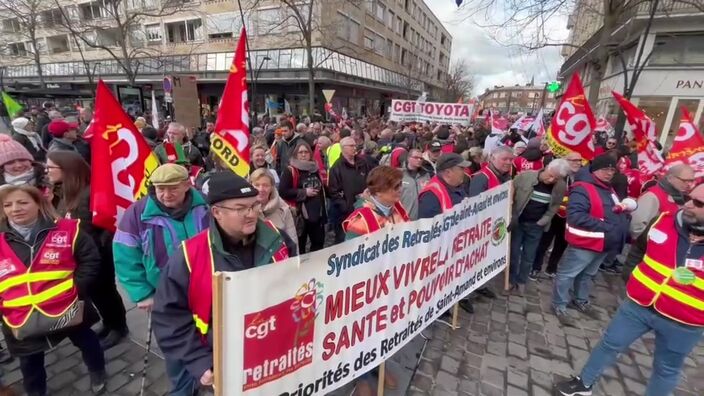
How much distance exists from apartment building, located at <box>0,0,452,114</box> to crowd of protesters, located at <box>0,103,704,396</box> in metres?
19.7

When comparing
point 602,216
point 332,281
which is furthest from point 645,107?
point 332,281

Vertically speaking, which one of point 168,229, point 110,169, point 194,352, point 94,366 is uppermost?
point 110,169

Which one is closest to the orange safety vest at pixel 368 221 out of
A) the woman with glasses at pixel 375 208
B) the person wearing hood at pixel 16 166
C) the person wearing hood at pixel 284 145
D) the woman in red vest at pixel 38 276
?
the woman with glasses at pixel 375 208

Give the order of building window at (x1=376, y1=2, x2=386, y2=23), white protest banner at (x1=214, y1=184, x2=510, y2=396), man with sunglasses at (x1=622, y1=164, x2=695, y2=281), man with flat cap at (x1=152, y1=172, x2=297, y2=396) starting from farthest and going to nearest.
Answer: building window at (x1=376, y1=2, x2=386, y2=23) → man with sunglasses at (x1=622, y1=164, x2=695, y2=281) → man with flat cap at (x1=152, y1=172, x2=297, y2=396) → white protest banner at (x1=214, y1=184, x2=510, y2=396)

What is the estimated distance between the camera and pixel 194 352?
6.17 feet

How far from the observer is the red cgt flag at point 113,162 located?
2.77 meters

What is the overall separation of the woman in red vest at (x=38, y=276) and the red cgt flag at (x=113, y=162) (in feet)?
1.16

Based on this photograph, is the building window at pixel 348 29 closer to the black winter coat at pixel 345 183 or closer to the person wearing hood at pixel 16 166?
the black winter coat at pixel 345 183

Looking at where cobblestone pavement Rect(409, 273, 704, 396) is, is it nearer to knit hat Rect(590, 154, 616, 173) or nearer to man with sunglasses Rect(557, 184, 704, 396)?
man with sunglasses Rect(557, 184, 704, 396)

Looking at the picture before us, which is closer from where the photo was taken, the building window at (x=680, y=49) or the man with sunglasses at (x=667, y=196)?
the man with sunglasses at (x=667, y=196)

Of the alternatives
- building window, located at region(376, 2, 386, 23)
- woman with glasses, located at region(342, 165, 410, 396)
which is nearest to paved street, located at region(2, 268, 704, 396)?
woman with glasses, located at region(342, 165, 410, 396)

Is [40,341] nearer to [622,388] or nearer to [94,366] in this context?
[94,366]

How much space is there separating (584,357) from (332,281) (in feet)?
10.2

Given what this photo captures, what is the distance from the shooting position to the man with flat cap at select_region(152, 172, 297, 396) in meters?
1.85
